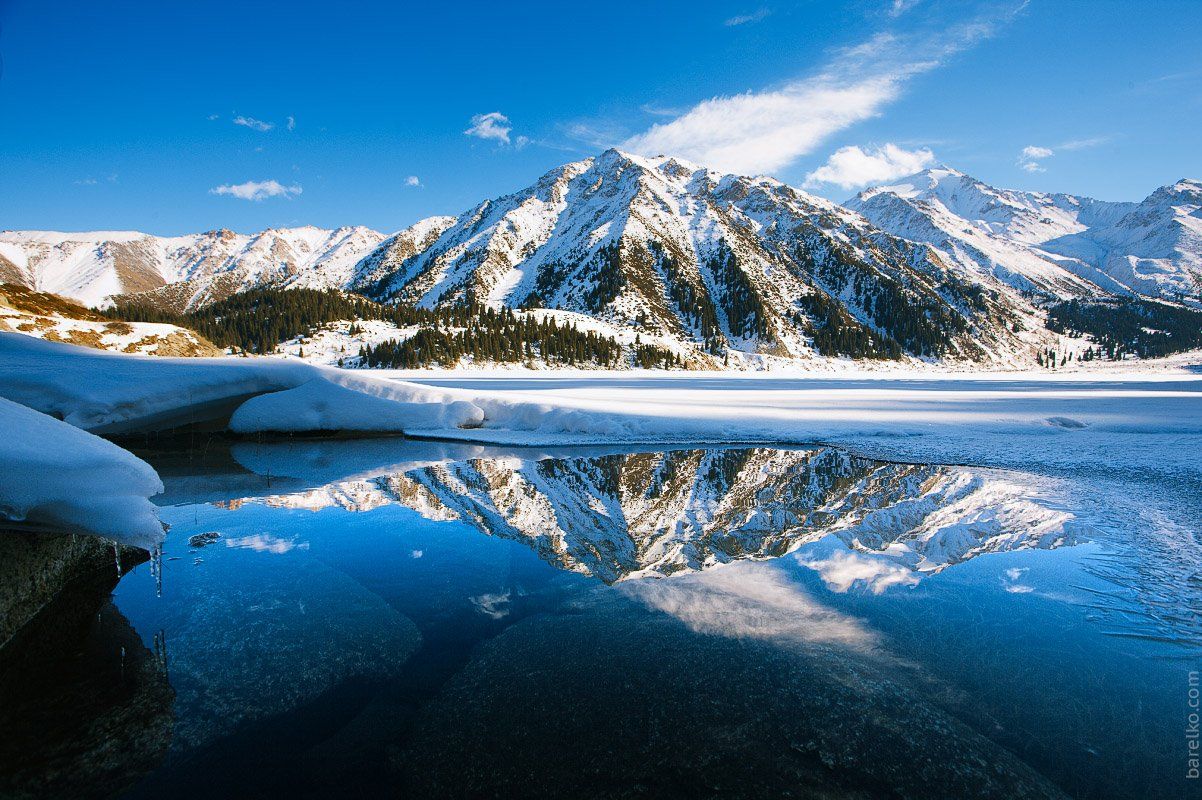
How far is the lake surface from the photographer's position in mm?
3594

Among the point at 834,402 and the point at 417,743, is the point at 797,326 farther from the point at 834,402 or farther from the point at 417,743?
the point at 417,743

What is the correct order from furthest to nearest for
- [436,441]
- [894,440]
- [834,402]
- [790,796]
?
[834,402] < [436,441] < [894,440] < [790,796]

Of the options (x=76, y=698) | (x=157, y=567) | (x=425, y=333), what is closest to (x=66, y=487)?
(x=157, y=567)

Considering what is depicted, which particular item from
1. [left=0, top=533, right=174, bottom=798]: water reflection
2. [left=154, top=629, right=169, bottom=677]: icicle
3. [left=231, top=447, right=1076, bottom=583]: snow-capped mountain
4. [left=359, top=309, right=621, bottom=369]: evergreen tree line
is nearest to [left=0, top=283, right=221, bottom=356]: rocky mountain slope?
[left=231, top=447, right=1076, bottom=583]: snow-capped mountain

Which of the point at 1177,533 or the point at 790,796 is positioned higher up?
the point at 1177,533

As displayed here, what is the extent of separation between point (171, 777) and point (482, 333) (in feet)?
365

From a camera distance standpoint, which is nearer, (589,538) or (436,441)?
(589,538)

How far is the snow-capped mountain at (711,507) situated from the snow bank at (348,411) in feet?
19.9

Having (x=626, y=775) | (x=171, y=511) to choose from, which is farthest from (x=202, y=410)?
(x=626, y=775)

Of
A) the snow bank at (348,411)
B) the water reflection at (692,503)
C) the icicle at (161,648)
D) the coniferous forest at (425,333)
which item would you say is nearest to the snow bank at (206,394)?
the snow bank at (348,411)

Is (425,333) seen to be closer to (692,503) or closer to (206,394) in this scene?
(206,394)

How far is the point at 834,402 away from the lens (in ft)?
94.5

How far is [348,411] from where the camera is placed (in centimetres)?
1864

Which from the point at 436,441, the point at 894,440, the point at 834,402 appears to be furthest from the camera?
→ the point at 834,402
